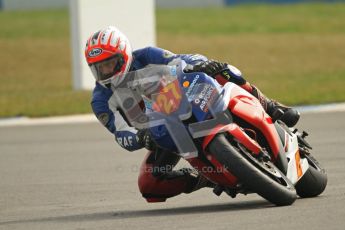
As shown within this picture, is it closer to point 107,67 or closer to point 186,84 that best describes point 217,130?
point 186,84

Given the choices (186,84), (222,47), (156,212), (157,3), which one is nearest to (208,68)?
(186,84)

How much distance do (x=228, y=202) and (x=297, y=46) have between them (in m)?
21.9

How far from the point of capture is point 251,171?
23.5ft

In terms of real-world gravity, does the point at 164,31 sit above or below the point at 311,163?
below

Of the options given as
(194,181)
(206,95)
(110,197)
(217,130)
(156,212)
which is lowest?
(110,197)

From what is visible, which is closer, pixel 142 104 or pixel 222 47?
pixel 142 104

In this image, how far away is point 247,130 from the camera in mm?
7645

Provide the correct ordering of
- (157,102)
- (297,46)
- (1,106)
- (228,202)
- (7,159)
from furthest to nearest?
1. (297,46)
2. (1,106)
3. (7,159)
4. (228,202)
5. (157,102)

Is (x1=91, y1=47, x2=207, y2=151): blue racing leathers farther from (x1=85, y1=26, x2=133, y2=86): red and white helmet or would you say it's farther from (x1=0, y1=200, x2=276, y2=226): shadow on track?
(x1=0, y1=200, x2=276, y2=226): shadow on track

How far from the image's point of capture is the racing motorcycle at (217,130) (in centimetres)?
725

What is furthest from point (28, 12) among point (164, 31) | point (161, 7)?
point (164, 31)

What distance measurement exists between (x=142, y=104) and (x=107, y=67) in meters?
0.43

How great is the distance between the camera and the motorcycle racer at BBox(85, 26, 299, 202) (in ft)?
25.4

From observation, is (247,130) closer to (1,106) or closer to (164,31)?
(1,106)
